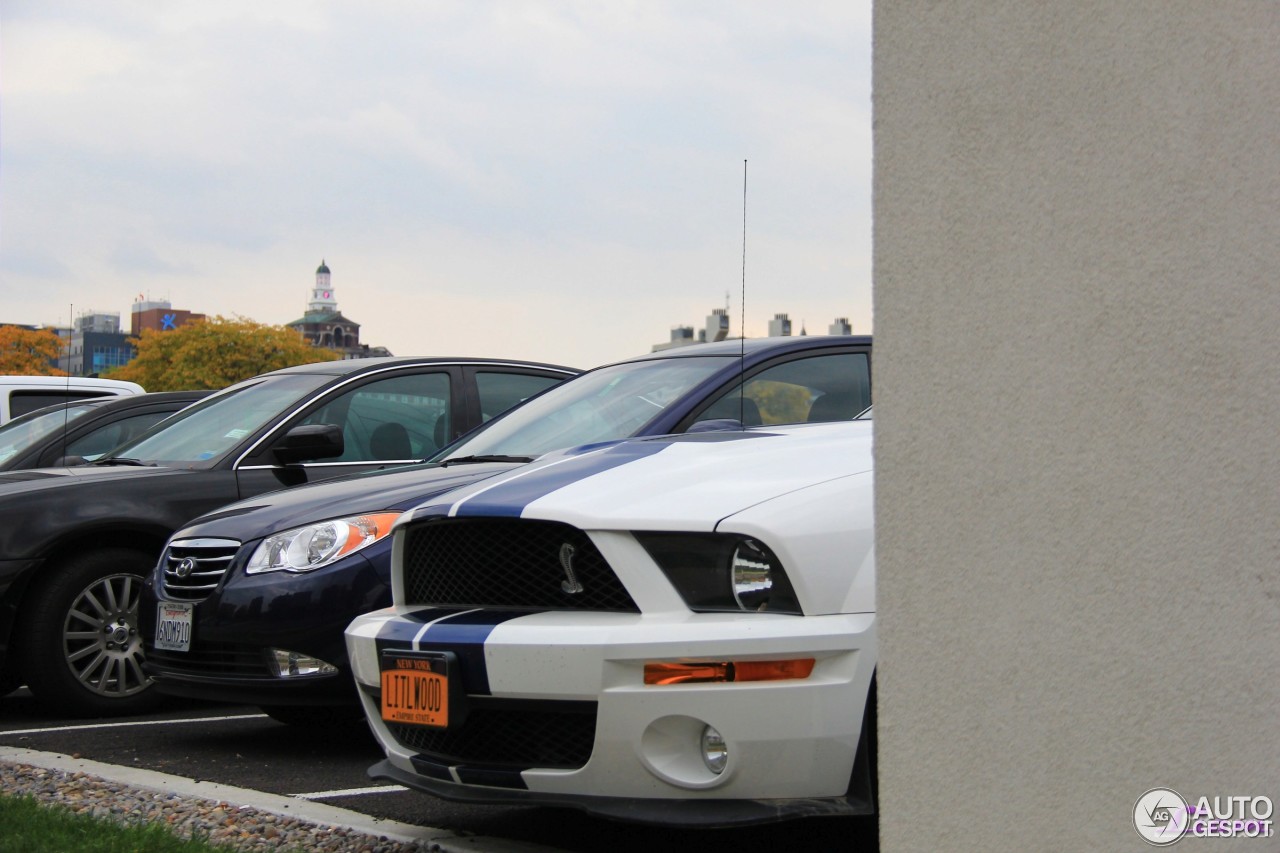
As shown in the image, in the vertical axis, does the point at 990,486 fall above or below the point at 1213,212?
below

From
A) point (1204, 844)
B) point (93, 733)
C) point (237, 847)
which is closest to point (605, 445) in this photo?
point (237, 847)

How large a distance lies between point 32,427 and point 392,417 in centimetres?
353

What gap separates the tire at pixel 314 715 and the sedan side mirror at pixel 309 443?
1.12 metres

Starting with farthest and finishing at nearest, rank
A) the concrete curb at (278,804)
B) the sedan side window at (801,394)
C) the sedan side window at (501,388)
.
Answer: the sedan side window at (501,388) < the sedan side window at (801,394) < the concrete curb at (278,804)

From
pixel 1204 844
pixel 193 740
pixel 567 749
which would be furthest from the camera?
pixel 193 740

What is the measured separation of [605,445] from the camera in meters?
4.54

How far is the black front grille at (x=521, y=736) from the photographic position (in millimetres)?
3594

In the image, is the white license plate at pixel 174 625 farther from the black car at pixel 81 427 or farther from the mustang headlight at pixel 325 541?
the black car at pixel 81 427

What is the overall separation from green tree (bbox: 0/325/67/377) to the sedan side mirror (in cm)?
5396

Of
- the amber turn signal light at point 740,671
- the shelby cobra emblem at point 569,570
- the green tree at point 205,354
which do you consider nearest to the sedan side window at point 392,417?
the shelby cobra emblem at point 569,570

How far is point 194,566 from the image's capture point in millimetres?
6020

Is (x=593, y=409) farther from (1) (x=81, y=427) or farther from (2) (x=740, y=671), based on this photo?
(1) (x=81, y=427)

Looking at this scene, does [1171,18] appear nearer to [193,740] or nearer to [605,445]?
[605,445]

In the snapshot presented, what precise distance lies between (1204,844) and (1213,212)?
99 centimetres
